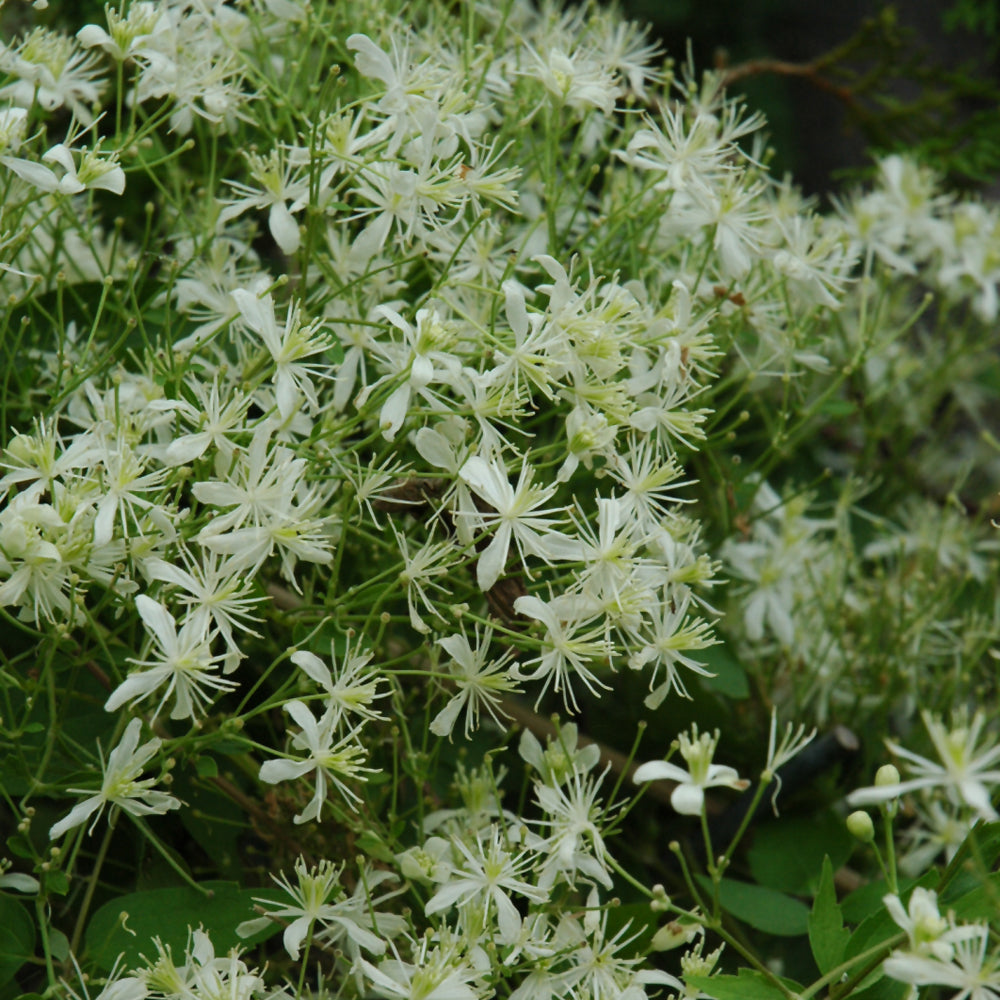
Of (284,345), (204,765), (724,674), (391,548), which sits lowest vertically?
(724,674)

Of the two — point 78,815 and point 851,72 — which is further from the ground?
point 851,72

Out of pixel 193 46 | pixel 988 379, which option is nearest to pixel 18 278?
pixel 193 46

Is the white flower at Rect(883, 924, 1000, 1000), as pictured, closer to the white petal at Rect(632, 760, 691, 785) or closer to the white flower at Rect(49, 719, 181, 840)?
the white petal at Rect(632, 760, 691, 785)

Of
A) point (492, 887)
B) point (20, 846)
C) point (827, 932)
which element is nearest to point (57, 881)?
point (20, 846)

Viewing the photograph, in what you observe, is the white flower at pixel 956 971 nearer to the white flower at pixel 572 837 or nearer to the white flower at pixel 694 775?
the white flower at pixel 694 775

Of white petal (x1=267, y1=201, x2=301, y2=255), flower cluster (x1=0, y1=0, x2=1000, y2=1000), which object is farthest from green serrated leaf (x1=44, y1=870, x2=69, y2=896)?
white petal (x1=267, y1=201, x2=301, y2=255)

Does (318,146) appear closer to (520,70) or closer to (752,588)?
(520,70)

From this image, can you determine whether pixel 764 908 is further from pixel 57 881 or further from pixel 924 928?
pixel 57 881
